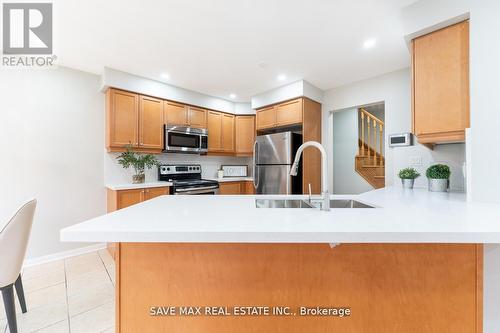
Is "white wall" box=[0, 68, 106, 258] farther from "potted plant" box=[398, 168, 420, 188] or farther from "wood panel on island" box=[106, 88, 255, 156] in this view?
"potted plant" box=[398, 168, 420, 188]

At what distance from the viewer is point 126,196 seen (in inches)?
109

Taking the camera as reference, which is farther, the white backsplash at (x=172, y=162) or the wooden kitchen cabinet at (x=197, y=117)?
the wooden kitchen cabinet at (x=197, y=117)

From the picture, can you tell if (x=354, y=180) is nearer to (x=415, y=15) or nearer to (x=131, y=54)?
(x=415, y=15)

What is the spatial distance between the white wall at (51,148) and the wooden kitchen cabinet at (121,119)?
0.30 meters

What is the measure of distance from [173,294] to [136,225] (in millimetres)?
414

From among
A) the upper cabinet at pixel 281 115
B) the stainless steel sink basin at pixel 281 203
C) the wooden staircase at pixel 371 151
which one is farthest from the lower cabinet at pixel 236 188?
the stainless steel sink basin at pixel 281 203

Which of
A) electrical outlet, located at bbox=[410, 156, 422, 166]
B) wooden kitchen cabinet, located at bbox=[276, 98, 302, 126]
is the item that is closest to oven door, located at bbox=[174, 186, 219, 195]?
wooden kitchen cabinet, located at bbox=[276, 98, 302, 126]

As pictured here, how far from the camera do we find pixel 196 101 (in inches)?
149

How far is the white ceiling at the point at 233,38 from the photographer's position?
1.77 metres

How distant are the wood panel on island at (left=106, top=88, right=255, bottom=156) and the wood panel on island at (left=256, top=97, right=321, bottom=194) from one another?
897mm

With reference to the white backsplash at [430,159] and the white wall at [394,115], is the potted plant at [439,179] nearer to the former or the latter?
the white backsplash at [430,159]

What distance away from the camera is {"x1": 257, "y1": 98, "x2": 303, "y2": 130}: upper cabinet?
3357mm

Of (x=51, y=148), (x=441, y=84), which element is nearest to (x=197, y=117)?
(x=51, y=148)

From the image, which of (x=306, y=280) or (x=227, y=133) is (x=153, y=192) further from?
(x=306, y=280)
